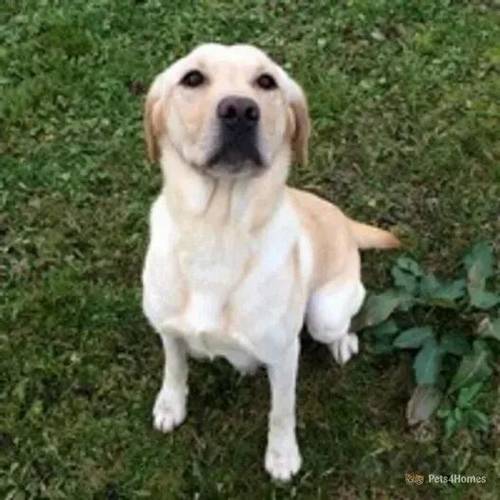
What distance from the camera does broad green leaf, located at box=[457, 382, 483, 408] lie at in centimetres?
389

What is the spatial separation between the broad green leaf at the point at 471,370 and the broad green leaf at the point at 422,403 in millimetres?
63

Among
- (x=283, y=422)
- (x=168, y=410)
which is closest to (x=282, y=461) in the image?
(x=283, y=422)

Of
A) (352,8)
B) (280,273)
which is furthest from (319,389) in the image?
(352,8)

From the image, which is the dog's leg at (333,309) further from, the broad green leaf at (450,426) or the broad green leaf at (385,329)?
the broad green leaf at (450,426)

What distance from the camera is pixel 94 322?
4141 millimetres

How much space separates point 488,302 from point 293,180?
1097 millimetres

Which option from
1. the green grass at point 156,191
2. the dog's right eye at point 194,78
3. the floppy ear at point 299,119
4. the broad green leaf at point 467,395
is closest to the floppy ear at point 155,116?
the dog's right eye at point 194,78

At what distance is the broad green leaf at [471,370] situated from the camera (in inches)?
153

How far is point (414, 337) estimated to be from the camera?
3957 millimetres

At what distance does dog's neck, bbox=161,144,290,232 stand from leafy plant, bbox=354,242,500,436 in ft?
3.54

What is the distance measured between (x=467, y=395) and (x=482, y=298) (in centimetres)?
37

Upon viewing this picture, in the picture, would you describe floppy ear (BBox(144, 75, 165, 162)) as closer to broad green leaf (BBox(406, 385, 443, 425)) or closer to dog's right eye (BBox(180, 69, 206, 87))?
dog's right eye (BBox(180, 69, 206, 87))

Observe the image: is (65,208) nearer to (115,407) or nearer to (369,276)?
(115,407)

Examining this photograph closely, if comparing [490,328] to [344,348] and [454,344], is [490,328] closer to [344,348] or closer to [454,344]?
[454,344]
